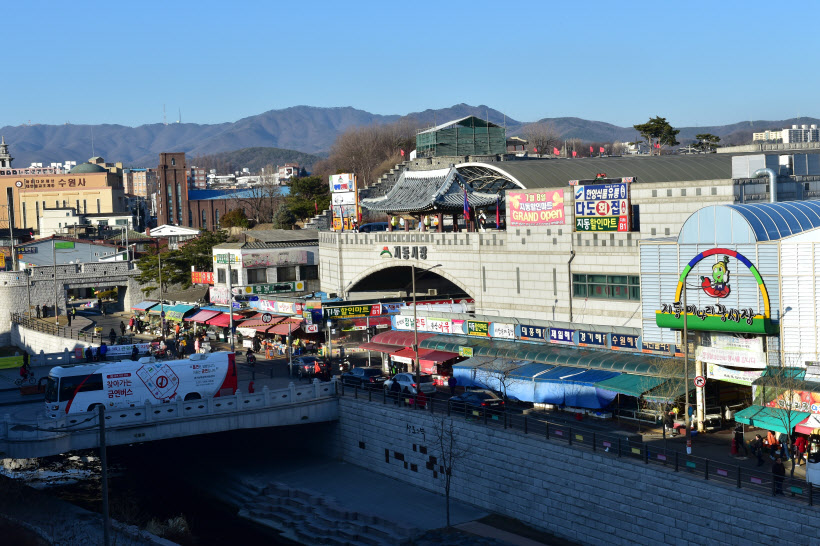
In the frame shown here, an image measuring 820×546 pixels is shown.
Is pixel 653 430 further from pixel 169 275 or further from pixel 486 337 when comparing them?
pixel 169 275

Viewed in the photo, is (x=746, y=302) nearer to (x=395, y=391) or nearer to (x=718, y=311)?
(x=718, y=311)

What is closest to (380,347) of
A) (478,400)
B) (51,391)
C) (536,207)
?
(536,207)

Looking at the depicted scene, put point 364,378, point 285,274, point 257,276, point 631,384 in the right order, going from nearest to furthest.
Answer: point 631,384
point 364,378
point 257,276
point 285,274

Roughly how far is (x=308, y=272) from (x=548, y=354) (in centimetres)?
4345

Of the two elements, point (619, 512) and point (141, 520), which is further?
point (141, 520)

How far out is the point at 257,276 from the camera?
286 feet

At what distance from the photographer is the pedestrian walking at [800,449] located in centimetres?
3572

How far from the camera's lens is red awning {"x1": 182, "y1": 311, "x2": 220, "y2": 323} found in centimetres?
8092

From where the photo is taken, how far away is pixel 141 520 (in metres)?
46.8

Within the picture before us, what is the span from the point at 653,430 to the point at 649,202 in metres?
15.2

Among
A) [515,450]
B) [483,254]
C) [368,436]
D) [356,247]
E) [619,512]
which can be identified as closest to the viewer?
[619,512]

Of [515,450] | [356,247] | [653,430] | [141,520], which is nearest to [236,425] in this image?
[141,520]

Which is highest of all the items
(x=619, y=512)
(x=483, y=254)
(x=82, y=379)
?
(x=483, y=254)

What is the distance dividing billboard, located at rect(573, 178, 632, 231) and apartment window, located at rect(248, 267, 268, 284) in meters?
39.0
